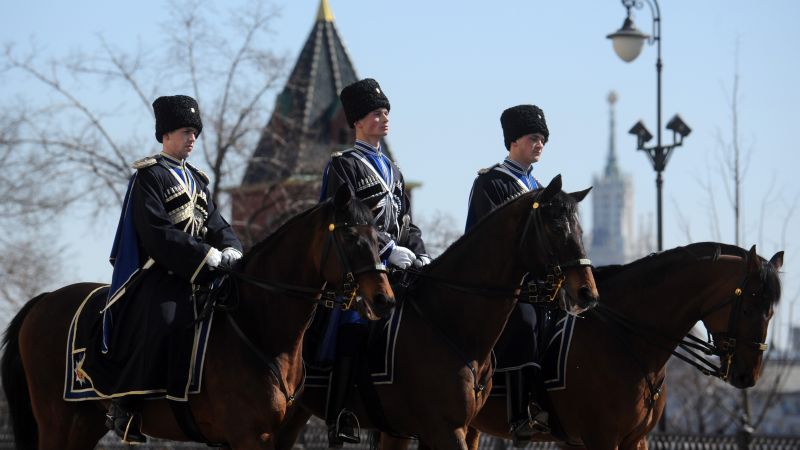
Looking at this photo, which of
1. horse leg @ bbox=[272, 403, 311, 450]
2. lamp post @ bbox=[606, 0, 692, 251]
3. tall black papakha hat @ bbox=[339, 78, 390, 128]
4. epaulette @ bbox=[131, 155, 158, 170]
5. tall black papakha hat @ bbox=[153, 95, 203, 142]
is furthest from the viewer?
lamp post @ bbox=[606, 0, 692, 251]

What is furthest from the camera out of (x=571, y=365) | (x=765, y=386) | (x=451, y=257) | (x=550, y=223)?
(x=765, y=386)

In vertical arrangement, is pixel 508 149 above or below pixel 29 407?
above

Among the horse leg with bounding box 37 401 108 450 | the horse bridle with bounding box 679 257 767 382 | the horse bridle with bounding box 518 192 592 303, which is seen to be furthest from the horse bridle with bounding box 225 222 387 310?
the horse bridle with bounding box 679 257 767 382

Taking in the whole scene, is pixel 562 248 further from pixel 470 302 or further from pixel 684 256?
pixel 684 256

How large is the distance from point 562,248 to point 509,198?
1576 mm

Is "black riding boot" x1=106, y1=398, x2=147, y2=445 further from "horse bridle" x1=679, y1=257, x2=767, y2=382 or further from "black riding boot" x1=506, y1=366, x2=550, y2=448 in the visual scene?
"horse bridle" x1=679, y1=257, x2=767, y2=382

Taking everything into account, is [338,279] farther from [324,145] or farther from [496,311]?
[324,145]

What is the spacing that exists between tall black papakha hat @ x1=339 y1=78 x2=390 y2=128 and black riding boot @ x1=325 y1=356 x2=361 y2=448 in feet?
6.62

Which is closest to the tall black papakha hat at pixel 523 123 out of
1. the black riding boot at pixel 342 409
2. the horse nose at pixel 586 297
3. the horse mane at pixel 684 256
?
the horse mane at pixel 684 256

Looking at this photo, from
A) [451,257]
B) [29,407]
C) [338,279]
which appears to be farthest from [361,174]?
[29,407]

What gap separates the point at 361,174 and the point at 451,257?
99cm

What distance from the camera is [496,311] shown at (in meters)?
9.71

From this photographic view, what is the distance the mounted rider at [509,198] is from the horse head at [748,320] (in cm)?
151

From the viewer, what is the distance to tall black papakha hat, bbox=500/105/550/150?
11.3 meters
